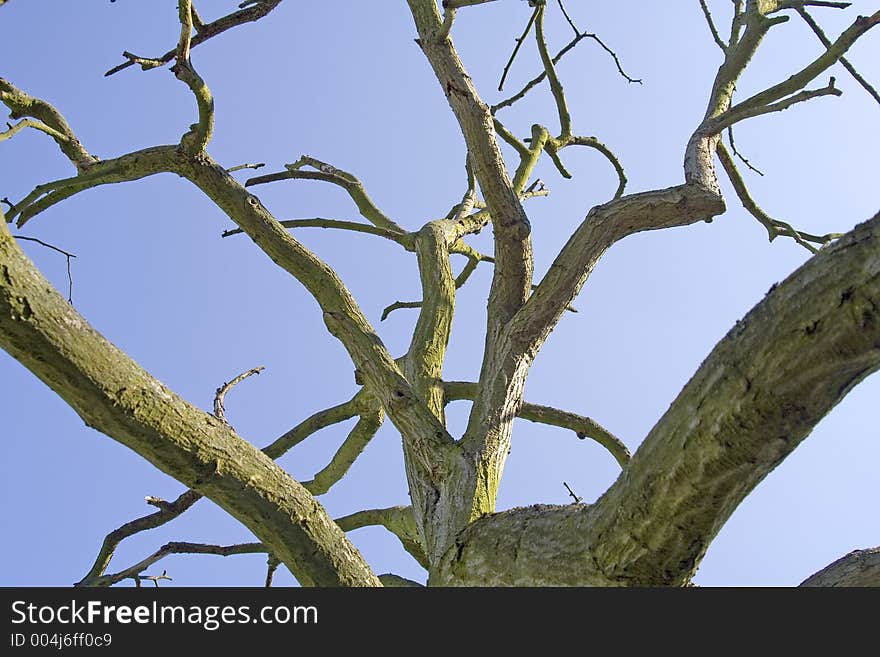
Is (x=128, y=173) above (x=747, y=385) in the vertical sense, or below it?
above

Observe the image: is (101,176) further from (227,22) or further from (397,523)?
(397,523)

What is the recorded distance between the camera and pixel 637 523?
5.26 ft

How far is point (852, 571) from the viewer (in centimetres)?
198

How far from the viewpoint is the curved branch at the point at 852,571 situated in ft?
6.34

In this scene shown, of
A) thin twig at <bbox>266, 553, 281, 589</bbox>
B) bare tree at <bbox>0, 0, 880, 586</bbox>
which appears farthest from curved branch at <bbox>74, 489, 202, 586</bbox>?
thin twig at <bbox>266, 553, 281, 589</bbox>

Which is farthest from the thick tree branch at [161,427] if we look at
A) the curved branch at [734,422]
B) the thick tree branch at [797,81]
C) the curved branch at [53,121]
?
the thick tree branch at [797,81]

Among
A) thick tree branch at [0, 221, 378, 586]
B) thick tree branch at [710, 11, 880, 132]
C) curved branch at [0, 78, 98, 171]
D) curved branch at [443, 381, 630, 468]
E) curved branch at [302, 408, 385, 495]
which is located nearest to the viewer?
thick tree branch at [0, 221, 378, 586]

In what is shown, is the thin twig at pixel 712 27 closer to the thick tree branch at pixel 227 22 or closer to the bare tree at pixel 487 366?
the bare tree at pixel 487 366

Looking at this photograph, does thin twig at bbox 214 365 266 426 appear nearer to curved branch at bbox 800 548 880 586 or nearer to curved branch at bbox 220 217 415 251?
curved branch at bbox 220 217 415 251

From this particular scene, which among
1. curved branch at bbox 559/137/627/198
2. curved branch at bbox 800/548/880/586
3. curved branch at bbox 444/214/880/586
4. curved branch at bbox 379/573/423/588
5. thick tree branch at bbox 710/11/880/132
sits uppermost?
curved branch at bbox 559/137/627/198

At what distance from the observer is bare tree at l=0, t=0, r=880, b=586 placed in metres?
1.38
